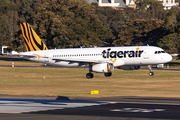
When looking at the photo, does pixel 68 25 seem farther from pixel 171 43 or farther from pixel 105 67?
pixel 105 67

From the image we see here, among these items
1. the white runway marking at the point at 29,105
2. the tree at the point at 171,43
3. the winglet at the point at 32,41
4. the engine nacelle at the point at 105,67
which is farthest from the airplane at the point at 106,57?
the tree at the point at 171,43

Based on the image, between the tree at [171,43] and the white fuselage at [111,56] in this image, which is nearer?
the white fuselage at [111,56]

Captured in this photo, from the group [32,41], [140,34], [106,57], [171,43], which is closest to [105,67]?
[106,57]

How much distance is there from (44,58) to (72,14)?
6054 cm

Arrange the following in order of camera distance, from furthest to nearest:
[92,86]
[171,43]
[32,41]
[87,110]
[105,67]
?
1. [171,43]
2. [32,41]
3. [105,67]
4. [92,86]
5. [87,110]

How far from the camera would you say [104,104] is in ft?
95.4

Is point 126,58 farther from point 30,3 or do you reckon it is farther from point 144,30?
point 30,3

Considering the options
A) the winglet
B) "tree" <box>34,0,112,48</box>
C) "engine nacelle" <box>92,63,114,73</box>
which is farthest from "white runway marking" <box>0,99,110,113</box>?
"tree" <box>34,0,112,48</box>

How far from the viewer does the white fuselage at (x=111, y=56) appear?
50969 millimetres

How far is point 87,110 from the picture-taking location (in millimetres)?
25578

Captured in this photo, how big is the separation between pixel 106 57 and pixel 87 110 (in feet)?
90.8

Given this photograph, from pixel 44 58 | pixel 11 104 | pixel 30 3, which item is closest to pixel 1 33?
pixel 30 3

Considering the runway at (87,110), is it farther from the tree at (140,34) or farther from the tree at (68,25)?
the tree at (140,34)

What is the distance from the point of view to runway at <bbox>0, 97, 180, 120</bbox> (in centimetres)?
2252
